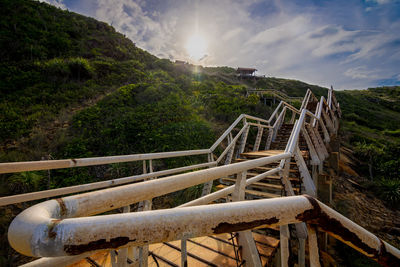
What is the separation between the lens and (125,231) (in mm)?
514

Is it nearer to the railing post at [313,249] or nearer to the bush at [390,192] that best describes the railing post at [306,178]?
the railing post at [313,249]

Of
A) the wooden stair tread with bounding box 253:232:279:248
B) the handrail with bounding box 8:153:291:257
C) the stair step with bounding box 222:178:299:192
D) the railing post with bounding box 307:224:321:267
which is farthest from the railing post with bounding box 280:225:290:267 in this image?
the stair step with bounding box 222:178:299:192

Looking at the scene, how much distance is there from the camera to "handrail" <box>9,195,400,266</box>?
1.51 feet

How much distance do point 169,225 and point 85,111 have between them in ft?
27.5

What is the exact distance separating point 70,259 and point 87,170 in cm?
493

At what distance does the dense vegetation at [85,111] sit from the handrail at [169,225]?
4.03m

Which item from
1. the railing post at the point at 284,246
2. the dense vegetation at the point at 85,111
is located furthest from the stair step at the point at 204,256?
the dense vegetation at the point at 85,111

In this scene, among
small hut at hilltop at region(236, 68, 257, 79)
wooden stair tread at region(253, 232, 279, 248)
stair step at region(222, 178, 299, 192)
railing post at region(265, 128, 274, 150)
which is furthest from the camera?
small hut at hilltop at region(236, 68, 257, 79)

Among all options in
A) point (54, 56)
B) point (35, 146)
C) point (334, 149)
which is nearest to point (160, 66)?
point (54, 56)

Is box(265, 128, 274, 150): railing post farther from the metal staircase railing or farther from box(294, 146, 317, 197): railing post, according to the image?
the metal staircase railing

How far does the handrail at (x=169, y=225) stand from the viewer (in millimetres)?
459

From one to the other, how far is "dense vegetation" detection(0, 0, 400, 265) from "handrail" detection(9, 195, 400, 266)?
4025 millimetres

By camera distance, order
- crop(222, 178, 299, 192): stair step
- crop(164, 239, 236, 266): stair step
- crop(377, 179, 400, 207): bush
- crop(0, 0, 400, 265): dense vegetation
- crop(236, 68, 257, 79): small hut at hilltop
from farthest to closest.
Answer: crop(236, 68, 257, 79): small hut at hilltop
crop(377, 179, 400, 207): bush
crop(0, 0, 400, 265): dense vegetation
crop(222, 178, 299, 192): stair step
crop(164, 239, 236, 266): stair step

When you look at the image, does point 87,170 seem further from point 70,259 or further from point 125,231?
point 125,231
